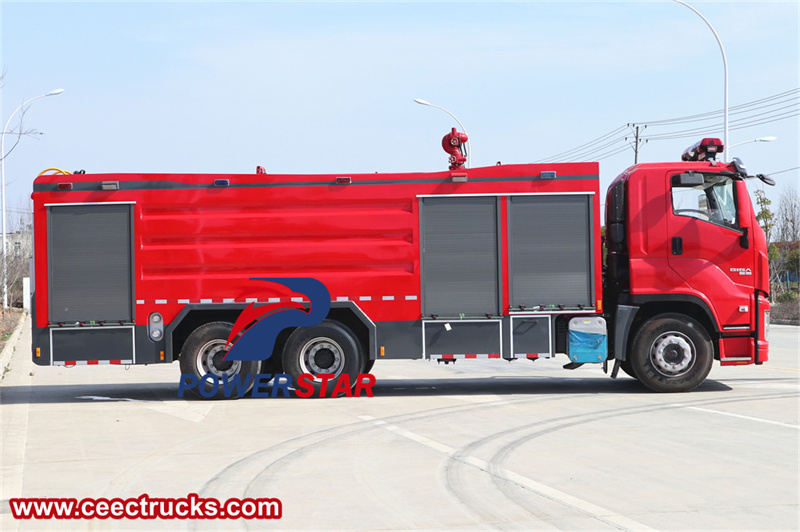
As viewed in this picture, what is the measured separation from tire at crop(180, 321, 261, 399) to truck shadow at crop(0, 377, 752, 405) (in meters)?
0.42

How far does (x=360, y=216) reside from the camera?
13164 millimetres

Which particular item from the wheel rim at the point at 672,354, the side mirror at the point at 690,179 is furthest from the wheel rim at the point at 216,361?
the side mirror at the point at 690,179

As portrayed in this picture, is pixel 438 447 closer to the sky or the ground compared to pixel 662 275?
closer to the ground

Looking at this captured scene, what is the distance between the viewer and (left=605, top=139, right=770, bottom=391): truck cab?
13.3m

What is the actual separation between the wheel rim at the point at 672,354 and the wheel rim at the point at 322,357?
4590 millimetres

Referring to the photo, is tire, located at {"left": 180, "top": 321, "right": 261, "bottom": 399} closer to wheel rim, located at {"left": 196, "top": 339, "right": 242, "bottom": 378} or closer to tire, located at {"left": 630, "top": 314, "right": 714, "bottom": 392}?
wheel rim, located at {"left": 196, "top": 339, "right": 242, "bottom": 378}

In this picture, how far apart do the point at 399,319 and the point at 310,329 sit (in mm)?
1299

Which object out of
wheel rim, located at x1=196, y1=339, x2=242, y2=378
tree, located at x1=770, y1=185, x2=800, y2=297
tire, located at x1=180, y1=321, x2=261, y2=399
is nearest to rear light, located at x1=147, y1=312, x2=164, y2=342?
tire, located at x1=180, y1=321, x2=261, y2=399

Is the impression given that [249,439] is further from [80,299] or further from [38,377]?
[38,377]

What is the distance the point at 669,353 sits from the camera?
13305 mm

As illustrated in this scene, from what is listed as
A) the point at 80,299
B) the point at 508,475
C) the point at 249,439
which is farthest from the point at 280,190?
the point at 508,475

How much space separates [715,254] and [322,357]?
5.96 metres

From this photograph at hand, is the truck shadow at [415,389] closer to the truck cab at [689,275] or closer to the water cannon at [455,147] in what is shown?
Result: the truck cab at [689,275]

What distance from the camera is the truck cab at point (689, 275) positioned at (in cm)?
1327
